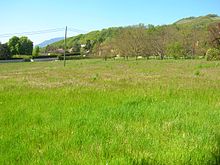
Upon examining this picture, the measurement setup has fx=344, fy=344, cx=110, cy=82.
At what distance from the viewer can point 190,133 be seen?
26.6 ft

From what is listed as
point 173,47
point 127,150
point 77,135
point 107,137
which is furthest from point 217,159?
point 173,47

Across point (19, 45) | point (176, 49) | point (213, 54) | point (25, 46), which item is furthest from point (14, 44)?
point (213, 54)

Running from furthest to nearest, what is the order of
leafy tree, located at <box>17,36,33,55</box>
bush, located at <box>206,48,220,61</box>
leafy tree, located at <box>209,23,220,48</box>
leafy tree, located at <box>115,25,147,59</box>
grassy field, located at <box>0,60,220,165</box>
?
1. leafy tree, located at <box>17,36,33,55</box>
2. leafy tree, located at <box>115,25,147,59</box>
3. grassy field, located at <box>0,60,220,165</box>
4. bush, located at <box>206,48,220,61</box>
5. leafy tree, located at <box>209,23,220,48</box>

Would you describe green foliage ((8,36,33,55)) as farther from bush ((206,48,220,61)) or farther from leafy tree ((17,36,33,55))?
bush ((206,48,220,61))

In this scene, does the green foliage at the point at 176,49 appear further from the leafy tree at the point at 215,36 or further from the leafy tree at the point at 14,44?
the leafy tree at the point at 215,36

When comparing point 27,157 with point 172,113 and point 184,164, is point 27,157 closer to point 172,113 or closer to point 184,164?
point 184,164

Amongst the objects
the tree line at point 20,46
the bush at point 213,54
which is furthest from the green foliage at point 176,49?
the bush at point 213,54

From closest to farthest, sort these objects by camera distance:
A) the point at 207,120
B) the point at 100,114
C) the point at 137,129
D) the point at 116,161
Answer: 1. the point at 116,161
2. the point at 137,129
3. the point at 207,120
4. the point at 100,114

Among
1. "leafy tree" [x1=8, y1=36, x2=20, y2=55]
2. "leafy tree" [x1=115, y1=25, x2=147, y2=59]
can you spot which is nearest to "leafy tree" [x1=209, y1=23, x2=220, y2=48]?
"leafy tree" [x1=115, y1=25, x2=147, y2=59]

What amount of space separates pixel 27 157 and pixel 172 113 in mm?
5245

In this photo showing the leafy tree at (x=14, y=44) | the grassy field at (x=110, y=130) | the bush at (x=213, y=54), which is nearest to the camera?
the bush at (x=213, y=54)

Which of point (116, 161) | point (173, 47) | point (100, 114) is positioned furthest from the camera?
point (173, 47)

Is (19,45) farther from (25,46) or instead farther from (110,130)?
(110,130)

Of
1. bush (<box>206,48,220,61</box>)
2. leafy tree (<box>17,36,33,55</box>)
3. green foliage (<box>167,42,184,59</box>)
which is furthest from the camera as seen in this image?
leafy tree (<box>17,36,33,55</box>)
